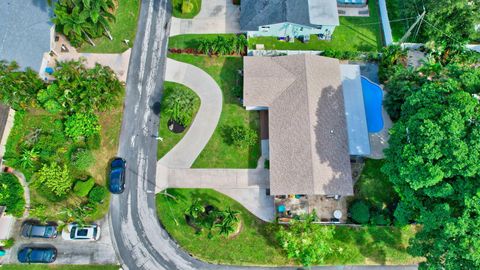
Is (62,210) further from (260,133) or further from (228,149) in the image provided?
(260,133)

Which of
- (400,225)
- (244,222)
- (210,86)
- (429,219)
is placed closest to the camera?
(429,219)

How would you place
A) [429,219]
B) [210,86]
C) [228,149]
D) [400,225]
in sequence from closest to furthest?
[429,219] < [400,225] < [228,149] < [210,86]

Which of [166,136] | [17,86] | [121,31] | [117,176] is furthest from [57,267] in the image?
[121,31]

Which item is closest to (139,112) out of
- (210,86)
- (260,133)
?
(210,86)

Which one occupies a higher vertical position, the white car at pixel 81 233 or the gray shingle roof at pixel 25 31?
the gray shingle roof at pixel 25 31

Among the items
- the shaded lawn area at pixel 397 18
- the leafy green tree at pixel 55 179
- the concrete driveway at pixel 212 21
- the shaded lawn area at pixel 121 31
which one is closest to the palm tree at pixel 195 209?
the leafy green tree at pixel 55 179

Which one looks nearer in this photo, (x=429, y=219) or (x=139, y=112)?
(x=429, y=219)

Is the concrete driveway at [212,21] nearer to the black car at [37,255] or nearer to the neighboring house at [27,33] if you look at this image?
the neighboring house at [27,33]

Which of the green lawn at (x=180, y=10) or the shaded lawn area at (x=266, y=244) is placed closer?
the shaded lawn area at (x=266, y=244)
